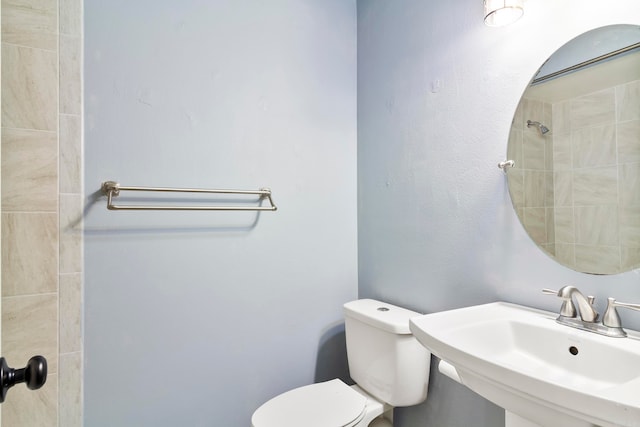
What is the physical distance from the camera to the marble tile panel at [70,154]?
3.87 ft

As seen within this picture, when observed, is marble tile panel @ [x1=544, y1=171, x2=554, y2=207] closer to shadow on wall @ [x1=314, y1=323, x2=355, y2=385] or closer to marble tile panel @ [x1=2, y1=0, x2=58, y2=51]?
shadow on wall @ [x1=314, y1=323, x2=355, y2=385]

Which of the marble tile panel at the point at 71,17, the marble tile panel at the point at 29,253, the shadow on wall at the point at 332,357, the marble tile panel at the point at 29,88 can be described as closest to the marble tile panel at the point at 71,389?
the marble tile panel at the point at 29,253

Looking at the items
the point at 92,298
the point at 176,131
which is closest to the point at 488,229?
the point at 176,131

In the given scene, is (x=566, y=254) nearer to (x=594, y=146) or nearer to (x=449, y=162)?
(x=594, y=146)

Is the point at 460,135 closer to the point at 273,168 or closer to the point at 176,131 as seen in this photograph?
the point at 273,168

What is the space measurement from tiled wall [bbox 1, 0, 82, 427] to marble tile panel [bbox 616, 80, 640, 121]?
1630 millimetres

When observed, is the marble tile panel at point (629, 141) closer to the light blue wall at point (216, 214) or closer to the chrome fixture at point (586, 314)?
the chrome fixture at point (586, 314)

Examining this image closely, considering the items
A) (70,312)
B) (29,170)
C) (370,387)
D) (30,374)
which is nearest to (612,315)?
(370,387)

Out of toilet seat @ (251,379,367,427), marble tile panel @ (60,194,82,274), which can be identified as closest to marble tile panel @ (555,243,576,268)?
toilet seat @ (251,379,367,427)

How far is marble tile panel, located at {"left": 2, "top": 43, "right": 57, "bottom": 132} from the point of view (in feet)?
3.63

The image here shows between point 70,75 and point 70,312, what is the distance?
2.66ft

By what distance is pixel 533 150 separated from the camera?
1063 millimetres

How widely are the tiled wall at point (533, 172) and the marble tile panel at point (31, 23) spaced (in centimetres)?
155

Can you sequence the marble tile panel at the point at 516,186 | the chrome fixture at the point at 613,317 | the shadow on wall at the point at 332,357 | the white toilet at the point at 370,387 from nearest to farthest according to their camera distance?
the chrome fixture at the point at 613,317 < the marble tile panel at the point at 516,186 < the white toilet at the point at 370,387 < the shadow on wall at the point at 332,357
